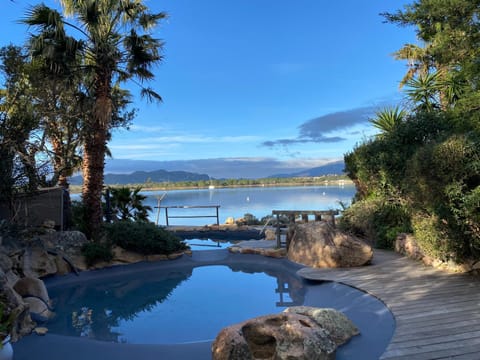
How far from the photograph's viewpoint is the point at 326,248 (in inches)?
301

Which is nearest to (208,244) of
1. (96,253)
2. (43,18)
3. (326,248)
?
(96,253)

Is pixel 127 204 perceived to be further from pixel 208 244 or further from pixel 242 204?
pixel 242 204

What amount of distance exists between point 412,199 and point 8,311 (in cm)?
648

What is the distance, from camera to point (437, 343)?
3.42m

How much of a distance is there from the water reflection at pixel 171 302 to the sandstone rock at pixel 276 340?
1.68 meters

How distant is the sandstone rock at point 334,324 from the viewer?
3.84 metres

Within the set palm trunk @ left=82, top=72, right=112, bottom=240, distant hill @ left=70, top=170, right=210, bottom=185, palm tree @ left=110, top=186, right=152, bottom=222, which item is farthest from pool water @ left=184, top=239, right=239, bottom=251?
distant hill @ left=70, top=170, right=210, bottom=185

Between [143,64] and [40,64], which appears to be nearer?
[40,64]

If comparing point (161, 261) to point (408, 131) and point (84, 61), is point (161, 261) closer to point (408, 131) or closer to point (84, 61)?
point (84, 61)

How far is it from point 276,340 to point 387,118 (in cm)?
976

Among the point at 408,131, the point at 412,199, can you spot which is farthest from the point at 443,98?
the point at 412,199

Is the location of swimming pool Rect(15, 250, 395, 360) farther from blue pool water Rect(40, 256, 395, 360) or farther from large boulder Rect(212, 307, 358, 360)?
large boulder Rect(212, 307, 358, 360)

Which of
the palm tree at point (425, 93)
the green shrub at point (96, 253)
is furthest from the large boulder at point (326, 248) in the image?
the palm tree at point (425, 93)

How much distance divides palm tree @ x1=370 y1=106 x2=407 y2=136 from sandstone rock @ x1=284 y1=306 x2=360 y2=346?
336 inches
